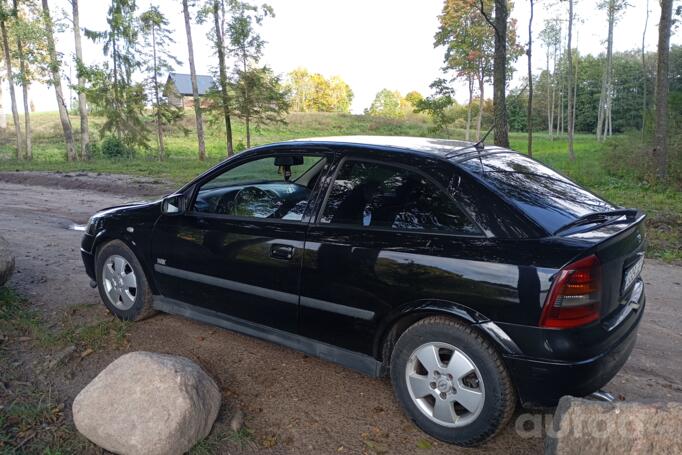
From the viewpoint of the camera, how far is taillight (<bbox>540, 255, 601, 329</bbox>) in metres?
2.49

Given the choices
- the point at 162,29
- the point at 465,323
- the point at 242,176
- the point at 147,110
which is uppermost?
the point at 162,29

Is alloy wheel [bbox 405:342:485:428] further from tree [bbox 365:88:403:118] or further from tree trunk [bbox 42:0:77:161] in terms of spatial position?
tree [bbox 365:88:403:118]

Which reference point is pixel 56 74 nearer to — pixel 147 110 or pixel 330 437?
pixel 147 110

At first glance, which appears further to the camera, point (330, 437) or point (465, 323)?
point (330, 437)

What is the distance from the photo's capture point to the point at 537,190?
3133 mm

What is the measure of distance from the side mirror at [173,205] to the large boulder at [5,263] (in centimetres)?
178

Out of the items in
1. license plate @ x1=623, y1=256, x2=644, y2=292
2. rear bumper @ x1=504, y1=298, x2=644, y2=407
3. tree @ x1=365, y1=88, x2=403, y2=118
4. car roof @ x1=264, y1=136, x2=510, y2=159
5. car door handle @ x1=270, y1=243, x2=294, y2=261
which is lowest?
rear bumper @ x1=504, y1=298, x2=644, y2=407

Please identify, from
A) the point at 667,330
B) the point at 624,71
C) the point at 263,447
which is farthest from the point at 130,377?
the point at 624,71

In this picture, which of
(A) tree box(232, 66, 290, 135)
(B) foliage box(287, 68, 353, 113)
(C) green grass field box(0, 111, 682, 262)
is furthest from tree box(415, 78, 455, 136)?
(B) foliage box(287, 68, 353, 113)

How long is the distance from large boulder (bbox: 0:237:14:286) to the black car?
1.80 m

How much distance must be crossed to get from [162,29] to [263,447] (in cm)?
2581

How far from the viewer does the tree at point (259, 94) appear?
65.5 feet

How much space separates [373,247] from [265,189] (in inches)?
57.2

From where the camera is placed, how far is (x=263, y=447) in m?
2.88
